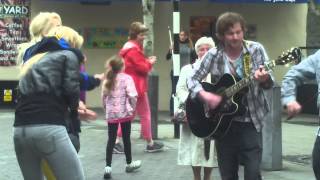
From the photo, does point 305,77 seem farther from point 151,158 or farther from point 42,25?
point 151,158

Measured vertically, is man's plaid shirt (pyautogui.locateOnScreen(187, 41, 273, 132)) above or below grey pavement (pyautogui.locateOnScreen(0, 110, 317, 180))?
above

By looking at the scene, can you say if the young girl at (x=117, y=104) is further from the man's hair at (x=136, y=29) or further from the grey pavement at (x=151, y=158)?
the man's hair at (x=136, y=29)

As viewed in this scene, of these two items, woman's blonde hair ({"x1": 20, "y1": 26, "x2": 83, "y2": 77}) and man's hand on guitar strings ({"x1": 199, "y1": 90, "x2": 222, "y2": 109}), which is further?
man's hand on guitar strings ({"x1": 199, "y1": 90, "x2": 222, "y2": 109})

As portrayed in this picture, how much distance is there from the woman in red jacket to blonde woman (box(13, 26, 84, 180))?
5.18 m

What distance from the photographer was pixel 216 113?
17.1 ft

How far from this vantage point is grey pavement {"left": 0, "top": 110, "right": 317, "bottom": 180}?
26.9 ft

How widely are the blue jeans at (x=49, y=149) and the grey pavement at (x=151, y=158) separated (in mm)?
3545

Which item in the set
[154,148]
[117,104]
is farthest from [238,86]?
[154,148]

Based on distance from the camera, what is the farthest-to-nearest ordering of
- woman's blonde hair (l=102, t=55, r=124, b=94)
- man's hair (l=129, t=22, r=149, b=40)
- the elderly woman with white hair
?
man's hair (l=129, t=22, r=149, b=40)
woman's blonde hair (l=102, t=55, r=124, b=94)
the elderly woman with white hair

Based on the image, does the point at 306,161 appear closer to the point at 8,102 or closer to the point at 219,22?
the point at 219,22

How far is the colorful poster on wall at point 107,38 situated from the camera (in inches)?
684

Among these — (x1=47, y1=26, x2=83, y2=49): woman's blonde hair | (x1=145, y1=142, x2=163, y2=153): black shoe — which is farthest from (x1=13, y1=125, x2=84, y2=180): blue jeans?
(x1=145, y1=142, x2=163, y2=153): black shoe

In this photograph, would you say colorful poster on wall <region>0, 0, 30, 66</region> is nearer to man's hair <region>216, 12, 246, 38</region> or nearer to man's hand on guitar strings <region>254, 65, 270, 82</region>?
man's hair <region>216, 12, 246, 38</region>

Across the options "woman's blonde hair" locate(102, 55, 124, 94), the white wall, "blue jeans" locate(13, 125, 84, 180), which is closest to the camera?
"blue jeans" locate(13, 125, 84, 180)
